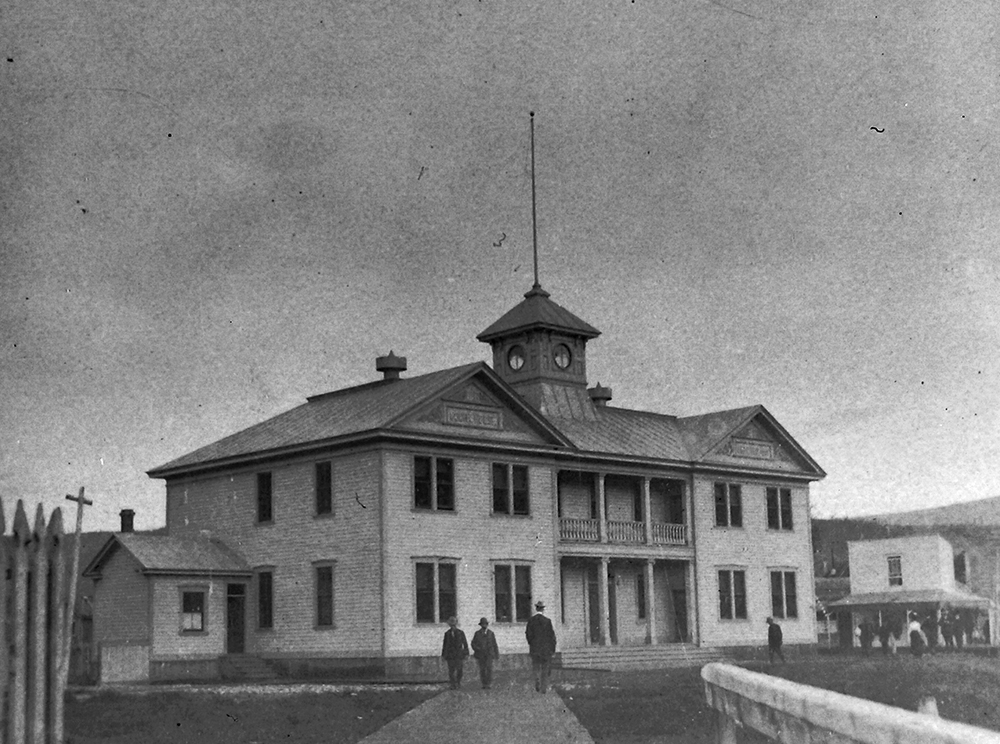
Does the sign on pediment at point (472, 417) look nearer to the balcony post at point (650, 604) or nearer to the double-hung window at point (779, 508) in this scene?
the balcony post at point (650, 604)

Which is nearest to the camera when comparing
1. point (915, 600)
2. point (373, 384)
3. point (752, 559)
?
point (373, 384)

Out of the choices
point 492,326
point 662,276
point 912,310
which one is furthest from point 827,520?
point 912,310

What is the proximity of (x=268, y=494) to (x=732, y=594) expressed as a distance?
1512 centimetres

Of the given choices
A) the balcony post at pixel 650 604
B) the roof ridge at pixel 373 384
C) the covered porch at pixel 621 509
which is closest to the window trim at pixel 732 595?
the covered porch at pixel 621 509

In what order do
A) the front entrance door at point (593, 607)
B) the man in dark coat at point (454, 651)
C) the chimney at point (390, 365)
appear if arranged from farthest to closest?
the front entrance door at point (593, 607) → the chimney at point (390, 365) → the man in dark coat at point (454, 651)

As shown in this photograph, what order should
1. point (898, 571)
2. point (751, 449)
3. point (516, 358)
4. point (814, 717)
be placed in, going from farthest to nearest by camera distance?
point (898, 571) → point (751, 449) → point (516, 358) → point (814, 717)

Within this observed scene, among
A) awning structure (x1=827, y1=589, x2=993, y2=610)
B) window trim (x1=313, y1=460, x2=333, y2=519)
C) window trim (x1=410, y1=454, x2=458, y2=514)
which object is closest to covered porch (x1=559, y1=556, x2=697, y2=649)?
window trim (x1=410, y1=454, x2=458, y2=514)

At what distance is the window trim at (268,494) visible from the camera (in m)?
33.2

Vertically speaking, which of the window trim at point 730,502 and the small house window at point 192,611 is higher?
the window trim at point 730,502

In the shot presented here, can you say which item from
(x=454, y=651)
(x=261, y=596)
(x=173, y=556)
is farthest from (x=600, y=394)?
(x=454, y=651)

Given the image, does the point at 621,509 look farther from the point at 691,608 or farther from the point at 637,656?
the point at 637,656

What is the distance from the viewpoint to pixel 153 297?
1596cm

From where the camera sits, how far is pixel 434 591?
104 ft

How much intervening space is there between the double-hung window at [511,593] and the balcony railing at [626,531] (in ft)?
14.4
